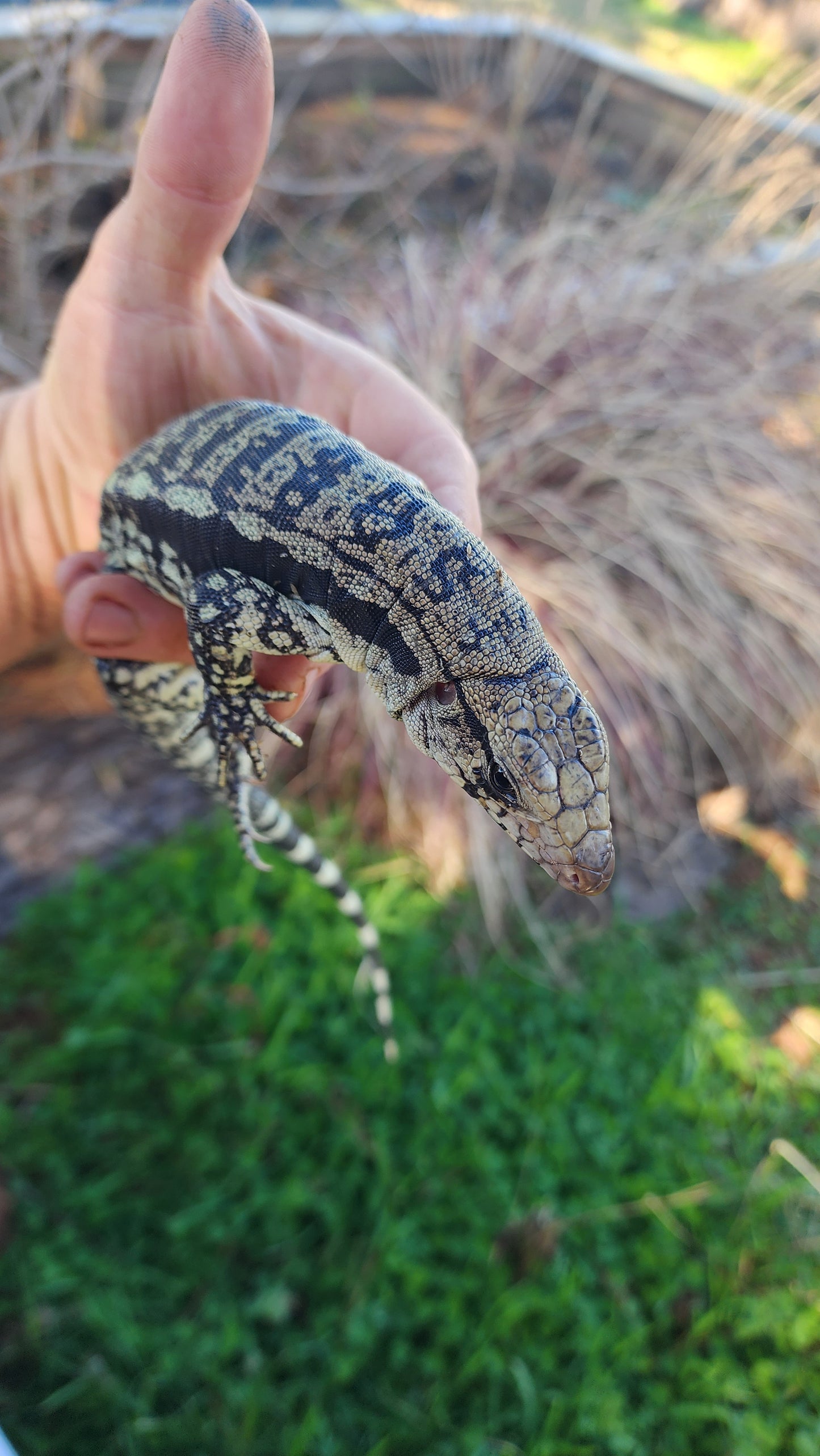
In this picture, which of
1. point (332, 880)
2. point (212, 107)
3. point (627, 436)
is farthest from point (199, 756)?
point (627, 436)

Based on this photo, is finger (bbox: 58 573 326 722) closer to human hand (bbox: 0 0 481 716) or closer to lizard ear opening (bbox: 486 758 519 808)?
human hand (bbox: 0 0 481 716)

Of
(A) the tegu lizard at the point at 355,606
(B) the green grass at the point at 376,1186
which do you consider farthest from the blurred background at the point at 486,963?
(A) the tegu lizard at the point at 355,606

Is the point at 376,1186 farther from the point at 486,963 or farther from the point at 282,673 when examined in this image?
the point at 282,673

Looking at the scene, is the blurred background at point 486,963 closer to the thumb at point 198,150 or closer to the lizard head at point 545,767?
the thumb at point 198,150

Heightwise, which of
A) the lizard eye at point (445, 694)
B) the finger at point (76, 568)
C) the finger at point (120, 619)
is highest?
the finger at point (76, 568)

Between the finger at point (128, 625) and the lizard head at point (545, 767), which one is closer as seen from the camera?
the lizard head at point (545, 767)

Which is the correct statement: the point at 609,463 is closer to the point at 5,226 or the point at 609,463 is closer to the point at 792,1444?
the point at 5,226
